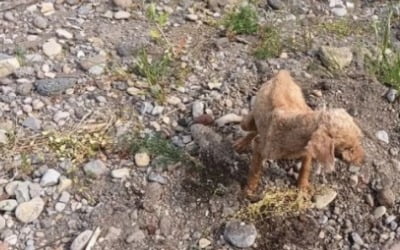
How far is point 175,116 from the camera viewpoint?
4.09 m

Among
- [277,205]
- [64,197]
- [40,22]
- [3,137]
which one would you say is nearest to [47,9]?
[40,22]

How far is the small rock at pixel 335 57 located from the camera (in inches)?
172

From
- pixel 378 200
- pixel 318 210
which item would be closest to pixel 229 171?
pixel 318 210

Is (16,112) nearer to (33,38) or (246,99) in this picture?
(33,38)

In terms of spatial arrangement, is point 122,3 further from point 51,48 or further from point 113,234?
point 113,234

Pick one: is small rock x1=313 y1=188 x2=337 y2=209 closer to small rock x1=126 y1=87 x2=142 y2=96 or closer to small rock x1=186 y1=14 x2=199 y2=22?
small rock x1=126 y1=87 x2=142 y2=96

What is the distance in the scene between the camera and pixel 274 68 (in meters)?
4.34

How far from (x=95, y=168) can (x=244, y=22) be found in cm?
135

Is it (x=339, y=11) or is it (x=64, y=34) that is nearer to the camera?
(x=64, y=34)

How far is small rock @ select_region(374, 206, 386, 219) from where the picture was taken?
3676 mm

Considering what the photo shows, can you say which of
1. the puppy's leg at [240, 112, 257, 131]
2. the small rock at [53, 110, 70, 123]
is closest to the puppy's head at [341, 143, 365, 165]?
the puppy's leg at [240, 112, 257, 131]

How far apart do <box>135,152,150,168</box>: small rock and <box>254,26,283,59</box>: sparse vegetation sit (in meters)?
0.97

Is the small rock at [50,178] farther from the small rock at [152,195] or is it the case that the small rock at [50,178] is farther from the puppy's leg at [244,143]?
the puppy's leg at [244,143]

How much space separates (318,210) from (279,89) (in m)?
0.64
